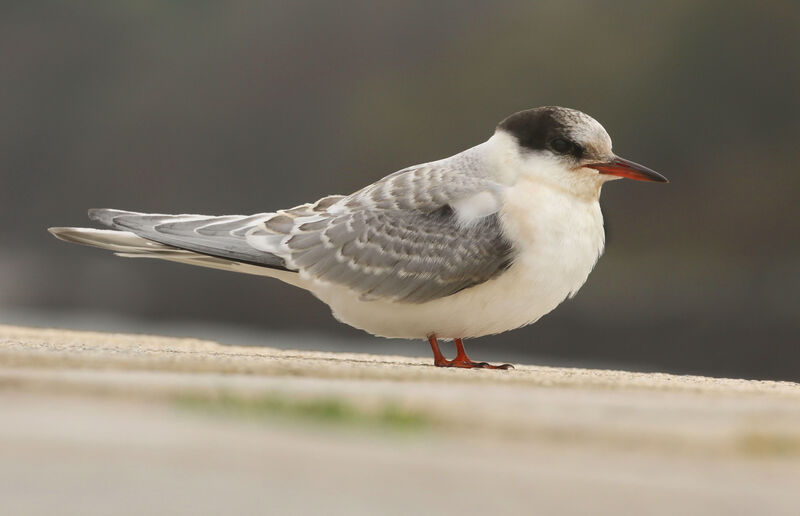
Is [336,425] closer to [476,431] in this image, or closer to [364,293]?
[476,431]

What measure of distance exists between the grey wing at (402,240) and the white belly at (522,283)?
0.09ft

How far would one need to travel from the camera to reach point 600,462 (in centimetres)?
107

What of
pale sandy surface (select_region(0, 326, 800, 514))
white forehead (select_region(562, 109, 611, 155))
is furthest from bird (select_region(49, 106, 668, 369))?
pale sandy surface (select_region(0, 326, 800, 514))

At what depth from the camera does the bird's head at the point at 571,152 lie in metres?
2.37

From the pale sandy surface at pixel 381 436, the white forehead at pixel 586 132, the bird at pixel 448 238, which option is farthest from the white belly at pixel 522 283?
the pale sandy surface at pixel 381 436

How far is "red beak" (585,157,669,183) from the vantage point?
2.37m

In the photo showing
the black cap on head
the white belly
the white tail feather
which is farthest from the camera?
the white tail feather

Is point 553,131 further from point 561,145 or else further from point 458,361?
point 458,361

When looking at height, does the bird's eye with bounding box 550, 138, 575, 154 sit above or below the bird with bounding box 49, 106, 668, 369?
above

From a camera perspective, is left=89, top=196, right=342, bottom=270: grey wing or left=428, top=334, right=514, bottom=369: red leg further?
left=89, top=196, right=342, bottom=270: grey wing

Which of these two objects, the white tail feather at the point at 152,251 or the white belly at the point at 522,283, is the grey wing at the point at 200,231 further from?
the white belly at the point at 522,283

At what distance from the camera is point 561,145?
2387 mm

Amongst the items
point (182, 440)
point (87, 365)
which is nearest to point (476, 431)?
A: point (182, 440)

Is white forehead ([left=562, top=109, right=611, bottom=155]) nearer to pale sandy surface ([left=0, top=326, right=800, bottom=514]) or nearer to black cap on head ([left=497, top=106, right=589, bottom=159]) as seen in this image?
black cap on head ([left=497, top=106, right=589, bottom=159])
